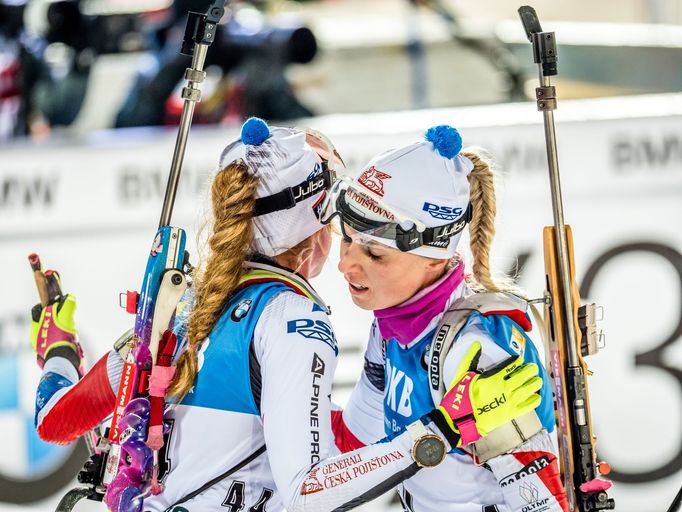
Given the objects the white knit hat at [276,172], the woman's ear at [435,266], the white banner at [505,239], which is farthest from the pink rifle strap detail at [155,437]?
the white banner at [505,239]

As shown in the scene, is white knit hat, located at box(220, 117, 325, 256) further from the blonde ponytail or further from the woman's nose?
the blonde ponytail

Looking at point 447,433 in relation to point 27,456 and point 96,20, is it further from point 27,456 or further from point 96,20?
point 96,20

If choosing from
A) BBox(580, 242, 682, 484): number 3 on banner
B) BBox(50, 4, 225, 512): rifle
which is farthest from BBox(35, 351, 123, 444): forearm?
BBox(580, 242, 682, 484): number 3 on banner

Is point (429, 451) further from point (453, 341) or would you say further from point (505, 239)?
point (505, 239)

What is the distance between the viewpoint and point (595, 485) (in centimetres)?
235

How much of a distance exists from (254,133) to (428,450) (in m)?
0.78

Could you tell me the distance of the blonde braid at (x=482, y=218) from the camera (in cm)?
248

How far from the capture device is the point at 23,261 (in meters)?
4.21

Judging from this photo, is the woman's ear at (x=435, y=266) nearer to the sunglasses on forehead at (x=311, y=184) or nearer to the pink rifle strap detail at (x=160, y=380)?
the sunglasses on forehead at (x=311, y=184)

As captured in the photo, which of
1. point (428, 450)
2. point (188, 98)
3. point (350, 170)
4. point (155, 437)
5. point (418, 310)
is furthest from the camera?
point (350, 170)

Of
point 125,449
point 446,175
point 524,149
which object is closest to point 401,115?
point 524,149

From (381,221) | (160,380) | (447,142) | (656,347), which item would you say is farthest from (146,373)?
(656,347)

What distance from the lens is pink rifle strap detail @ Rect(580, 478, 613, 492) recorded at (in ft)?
7.72

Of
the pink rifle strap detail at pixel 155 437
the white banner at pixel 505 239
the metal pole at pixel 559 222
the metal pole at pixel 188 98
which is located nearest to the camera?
the pink rifle strap detail at pixel 155 437
